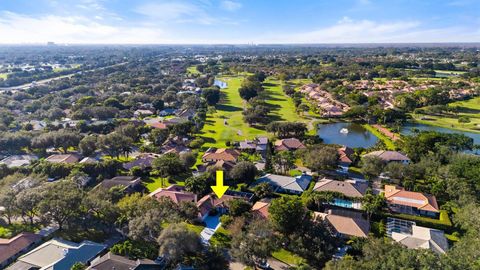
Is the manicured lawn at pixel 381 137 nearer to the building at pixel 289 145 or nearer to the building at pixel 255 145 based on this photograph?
the building at pixel 289 145

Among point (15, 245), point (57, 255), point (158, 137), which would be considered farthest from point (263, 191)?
point (158, 137)

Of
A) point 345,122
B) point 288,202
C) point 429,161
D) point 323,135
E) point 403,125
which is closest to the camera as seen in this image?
point 288,202

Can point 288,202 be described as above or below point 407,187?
above

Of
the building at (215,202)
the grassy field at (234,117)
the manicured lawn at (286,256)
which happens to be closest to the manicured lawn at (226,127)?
the grassy field at (234,117)

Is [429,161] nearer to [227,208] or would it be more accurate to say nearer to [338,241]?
[338,241]

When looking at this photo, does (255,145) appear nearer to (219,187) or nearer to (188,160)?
(188,160)

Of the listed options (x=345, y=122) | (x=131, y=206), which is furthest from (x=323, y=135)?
(x=131, y=206)

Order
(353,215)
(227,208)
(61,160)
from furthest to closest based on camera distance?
(61,160)
(227,208)
(353,215)
